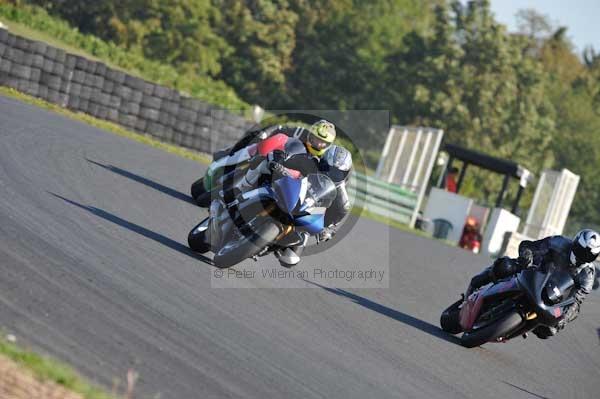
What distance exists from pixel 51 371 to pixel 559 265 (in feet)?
21.3

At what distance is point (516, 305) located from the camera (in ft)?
33.3

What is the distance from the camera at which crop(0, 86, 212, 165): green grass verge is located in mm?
20828

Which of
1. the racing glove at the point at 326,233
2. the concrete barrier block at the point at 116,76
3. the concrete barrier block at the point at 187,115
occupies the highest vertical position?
the racing glove at the point at 326,233

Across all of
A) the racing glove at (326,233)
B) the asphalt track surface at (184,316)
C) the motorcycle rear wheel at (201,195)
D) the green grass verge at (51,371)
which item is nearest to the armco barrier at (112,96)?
the asphalt track surface at (184,316)

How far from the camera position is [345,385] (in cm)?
671

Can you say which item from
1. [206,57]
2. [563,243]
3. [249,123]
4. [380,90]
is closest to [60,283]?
[563,243]

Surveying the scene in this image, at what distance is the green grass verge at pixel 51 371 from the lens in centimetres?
479

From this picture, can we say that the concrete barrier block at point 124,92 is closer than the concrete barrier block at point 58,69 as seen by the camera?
No

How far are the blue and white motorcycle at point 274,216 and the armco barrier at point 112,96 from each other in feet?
41.4

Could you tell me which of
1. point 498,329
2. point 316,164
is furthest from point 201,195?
point 498,329

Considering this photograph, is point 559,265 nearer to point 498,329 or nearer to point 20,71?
point 498,329

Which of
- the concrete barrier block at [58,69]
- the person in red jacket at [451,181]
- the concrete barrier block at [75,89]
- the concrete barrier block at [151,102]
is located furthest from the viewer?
the person in red jacket at [451,181]

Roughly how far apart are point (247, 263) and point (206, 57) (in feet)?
149

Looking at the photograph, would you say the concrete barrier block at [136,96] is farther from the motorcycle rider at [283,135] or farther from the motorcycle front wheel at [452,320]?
the motorcycle front wheel at [452,320]
